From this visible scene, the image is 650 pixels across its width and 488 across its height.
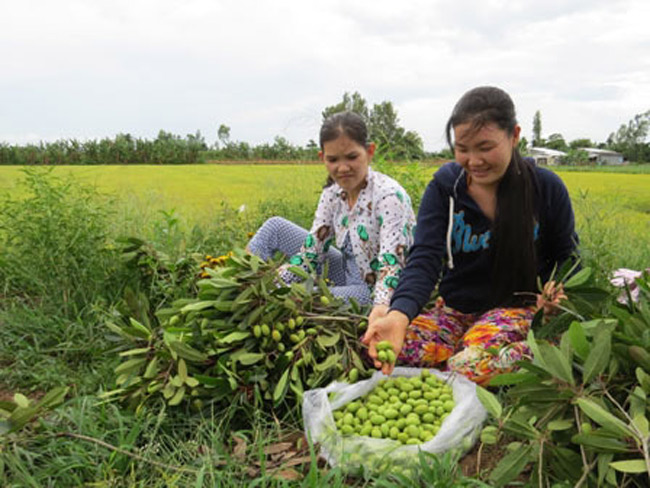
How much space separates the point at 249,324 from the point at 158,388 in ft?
1.14

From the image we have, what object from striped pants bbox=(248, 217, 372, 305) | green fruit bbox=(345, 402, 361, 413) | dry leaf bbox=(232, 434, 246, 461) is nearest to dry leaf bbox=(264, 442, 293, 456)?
dry leaf bbox=(232, 434, 246, 461)

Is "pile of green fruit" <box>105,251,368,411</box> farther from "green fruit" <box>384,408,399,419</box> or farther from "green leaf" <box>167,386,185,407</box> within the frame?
"green fruit" <box>384,408,399,419</box>

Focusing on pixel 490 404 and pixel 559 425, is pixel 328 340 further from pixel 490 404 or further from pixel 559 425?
pixel 559 425

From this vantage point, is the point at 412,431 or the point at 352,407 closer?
the point at 412,431

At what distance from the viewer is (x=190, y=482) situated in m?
1.27

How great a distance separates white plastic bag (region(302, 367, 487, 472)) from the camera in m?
1.32

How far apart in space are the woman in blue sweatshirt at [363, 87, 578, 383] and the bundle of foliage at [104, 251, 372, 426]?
185 mm

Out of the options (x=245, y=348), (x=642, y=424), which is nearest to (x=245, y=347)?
(x=245, y=348)

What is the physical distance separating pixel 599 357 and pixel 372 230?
1157 millimetres

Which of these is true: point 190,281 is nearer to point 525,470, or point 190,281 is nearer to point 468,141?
point 468,141

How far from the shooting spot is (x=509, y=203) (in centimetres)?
173

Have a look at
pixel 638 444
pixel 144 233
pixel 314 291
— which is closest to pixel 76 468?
pixel 314 291

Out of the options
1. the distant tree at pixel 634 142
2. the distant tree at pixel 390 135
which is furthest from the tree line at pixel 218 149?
the distant tree at pixel 634 142

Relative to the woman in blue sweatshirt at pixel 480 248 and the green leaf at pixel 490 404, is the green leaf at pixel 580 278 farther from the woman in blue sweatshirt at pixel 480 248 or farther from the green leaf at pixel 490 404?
the green leaf at pixel 490 404
